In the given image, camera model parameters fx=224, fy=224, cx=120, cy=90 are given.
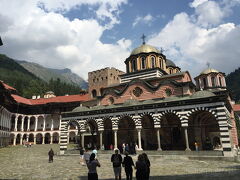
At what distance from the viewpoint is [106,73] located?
55.2 m

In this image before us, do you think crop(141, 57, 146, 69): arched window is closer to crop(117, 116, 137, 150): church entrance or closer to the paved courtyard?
crop(117, 116, 137, 150): church entrance

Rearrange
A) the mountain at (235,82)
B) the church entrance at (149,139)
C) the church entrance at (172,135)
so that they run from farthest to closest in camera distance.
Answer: the mountain at (235,82) < the church entrance at (149,139) < the church entrance at (172,135)

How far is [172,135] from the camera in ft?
82.9

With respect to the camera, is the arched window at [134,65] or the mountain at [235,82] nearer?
the arched window at [134,65]

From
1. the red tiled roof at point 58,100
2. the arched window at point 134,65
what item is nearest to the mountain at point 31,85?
the red tiled roof at point 58,100

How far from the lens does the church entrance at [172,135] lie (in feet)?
80.3

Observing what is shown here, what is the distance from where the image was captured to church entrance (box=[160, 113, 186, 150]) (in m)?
24.5

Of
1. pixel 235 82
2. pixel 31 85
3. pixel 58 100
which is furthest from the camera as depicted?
pixel 235 82

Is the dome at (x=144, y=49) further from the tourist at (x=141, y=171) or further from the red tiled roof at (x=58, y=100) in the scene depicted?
the tourist at (x=141, y=171)

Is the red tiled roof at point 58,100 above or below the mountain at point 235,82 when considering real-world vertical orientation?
below

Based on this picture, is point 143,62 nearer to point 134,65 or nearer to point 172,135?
point 134,65

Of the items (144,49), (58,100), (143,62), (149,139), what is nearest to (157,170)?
(149,139)

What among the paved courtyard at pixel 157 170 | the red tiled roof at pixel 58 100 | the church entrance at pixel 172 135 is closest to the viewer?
the paved courtyard at pixel 157 170

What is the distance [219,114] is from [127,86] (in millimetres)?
12402
